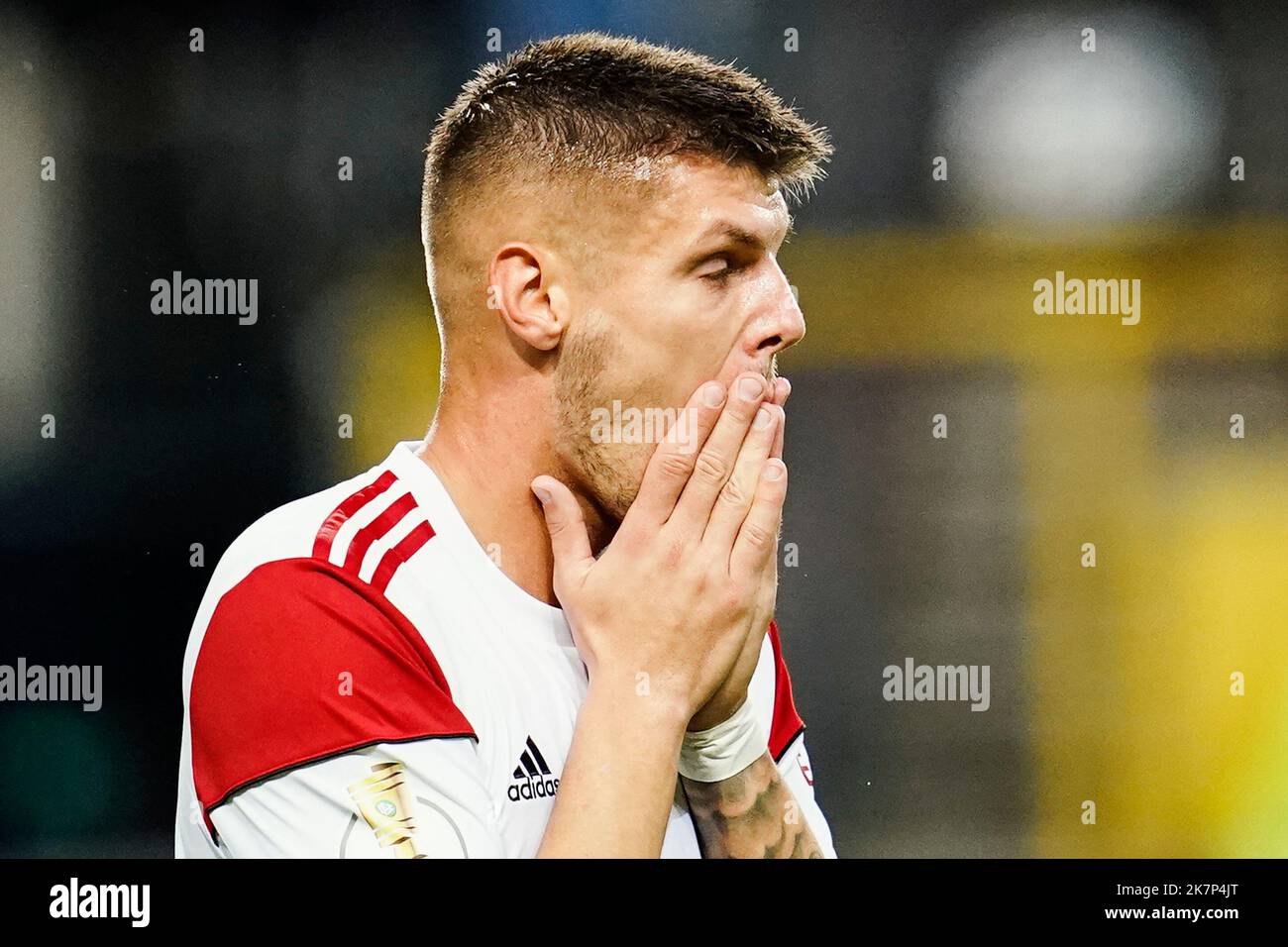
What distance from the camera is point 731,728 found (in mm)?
2018

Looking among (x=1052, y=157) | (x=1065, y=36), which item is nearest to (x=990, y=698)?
(x=1052, y=157)

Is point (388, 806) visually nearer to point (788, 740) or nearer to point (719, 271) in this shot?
point (788, 740)

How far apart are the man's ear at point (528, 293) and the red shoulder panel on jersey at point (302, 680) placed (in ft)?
1.74

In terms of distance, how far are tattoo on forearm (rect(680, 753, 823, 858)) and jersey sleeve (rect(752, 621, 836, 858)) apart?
7 cm

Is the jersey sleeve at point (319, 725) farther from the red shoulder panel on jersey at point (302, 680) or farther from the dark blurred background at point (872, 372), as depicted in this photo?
the dark blurred background at point (872, 372)

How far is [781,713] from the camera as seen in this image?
2303 mm

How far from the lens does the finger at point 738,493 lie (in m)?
1.91

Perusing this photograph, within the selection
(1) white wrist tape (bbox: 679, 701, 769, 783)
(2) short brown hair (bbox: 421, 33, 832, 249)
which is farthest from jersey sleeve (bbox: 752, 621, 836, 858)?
(2) short brown hair (bbox: 421, 33, 832, 249)

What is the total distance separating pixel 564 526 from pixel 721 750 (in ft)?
1.61


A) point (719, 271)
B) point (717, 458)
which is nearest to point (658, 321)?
point (719, 271)

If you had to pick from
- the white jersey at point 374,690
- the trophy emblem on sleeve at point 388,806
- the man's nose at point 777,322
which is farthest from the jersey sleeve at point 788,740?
the trophy emblem on sleeve at point 388,806

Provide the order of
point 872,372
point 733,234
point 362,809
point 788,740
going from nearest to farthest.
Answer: point 362,809, point 733,234, point 788,740, point 872,372

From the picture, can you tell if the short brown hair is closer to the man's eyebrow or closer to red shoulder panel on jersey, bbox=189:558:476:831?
the man's eyebrow

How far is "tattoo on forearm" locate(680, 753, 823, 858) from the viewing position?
2.05 meters
